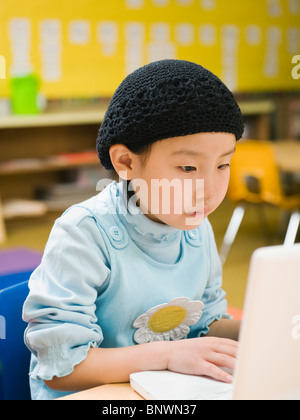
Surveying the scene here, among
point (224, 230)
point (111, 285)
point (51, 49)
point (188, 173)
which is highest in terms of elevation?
point (51, 49)

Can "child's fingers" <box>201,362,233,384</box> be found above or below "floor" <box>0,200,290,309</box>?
above

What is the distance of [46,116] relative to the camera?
4.43 m

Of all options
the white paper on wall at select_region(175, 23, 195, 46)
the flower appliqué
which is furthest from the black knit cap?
the white paper on wall at select_region(175, 23, 195, 46)

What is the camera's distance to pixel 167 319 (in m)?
0.93

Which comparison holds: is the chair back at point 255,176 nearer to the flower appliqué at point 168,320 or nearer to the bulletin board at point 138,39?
the bulletin board at point 138,39

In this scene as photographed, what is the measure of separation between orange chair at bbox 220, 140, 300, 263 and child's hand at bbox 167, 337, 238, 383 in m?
2.70

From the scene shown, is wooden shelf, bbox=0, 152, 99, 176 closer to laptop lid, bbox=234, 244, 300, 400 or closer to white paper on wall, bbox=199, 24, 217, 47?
white paper on wall, bbox=199, 24, 217, 47

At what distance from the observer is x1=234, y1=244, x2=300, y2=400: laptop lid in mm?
569

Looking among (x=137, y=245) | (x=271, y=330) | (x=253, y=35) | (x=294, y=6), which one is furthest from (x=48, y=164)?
(x=271, y=330)

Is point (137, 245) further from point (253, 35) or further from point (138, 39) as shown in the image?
point (253, 35)

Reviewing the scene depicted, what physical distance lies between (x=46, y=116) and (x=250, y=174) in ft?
5.80

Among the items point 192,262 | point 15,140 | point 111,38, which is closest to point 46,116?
point 15,140

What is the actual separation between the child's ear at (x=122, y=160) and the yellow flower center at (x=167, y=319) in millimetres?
221

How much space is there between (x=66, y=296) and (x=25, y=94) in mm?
3806
